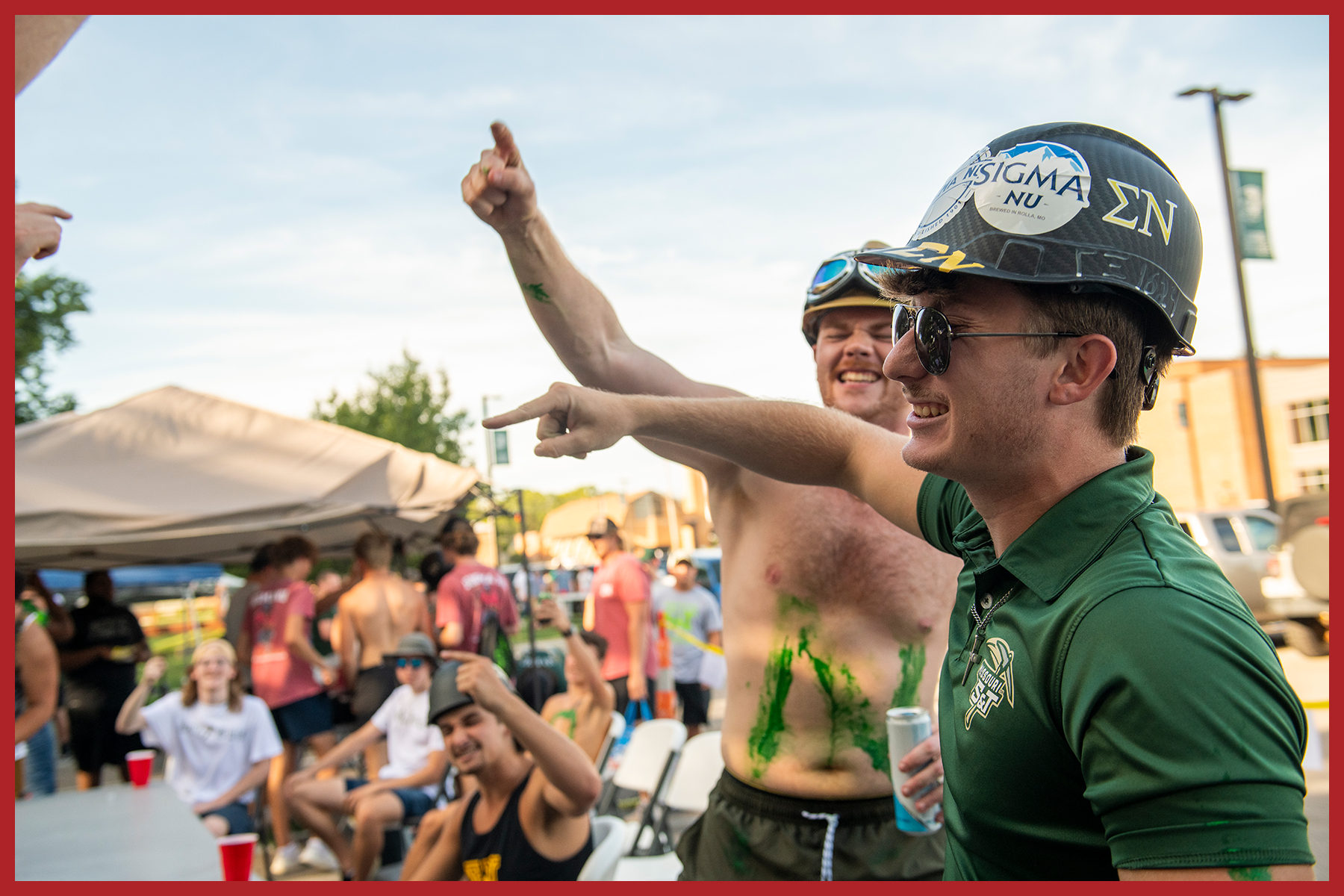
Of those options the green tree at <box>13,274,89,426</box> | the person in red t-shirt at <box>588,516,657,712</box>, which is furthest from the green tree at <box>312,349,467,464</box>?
the person in red t-shirt at <box>588,516,657,712</box>

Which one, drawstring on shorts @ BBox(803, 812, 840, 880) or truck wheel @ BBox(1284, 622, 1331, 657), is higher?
drawstring on shorts @ BBox(803, 812, 840, 880)

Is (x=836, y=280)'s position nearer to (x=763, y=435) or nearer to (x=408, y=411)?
(x=763, y=435)

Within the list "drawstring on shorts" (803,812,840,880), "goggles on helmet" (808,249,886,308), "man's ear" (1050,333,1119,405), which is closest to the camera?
"man's ear" (1050,333,1119,405)

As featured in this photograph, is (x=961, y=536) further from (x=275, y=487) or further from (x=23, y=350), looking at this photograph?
(x=23, y=350)

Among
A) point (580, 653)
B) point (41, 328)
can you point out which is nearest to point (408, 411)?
point (41, 328)

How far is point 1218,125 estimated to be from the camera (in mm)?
14562

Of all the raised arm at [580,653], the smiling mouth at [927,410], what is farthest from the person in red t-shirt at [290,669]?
the smiling mouth at [927,410]

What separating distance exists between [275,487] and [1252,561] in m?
12.4

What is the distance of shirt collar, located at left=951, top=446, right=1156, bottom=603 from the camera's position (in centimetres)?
118

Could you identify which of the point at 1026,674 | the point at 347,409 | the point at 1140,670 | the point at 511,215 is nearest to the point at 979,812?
the point at 1026,674

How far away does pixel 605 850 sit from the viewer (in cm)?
352

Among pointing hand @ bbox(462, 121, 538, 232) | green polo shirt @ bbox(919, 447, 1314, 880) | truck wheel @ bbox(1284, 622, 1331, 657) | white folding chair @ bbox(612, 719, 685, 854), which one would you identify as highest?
pointing hand @ bbox(462, 121, 538, 232)

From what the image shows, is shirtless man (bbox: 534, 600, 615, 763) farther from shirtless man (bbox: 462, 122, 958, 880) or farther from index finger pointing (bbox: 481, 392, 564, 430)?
index finger pointing (bbox: 481, 392, 564, 430)

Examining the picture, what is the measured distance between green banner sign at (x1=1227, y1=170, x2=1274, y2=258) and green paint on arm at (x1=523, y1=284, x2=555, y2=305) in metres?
15.3
